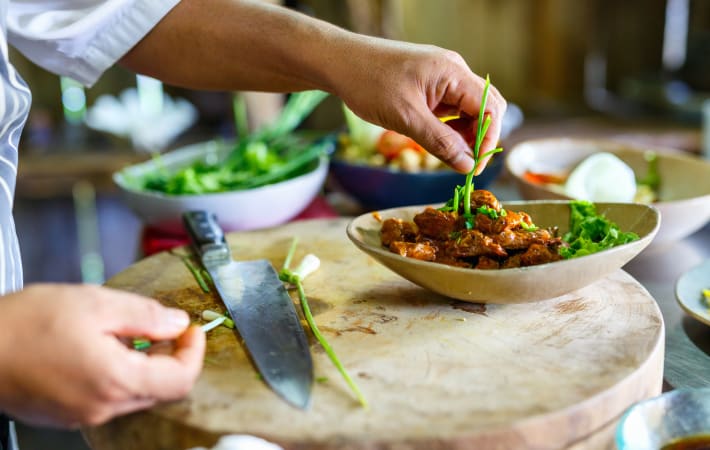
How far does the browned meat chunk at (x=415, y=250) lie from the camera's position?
1.16 metres

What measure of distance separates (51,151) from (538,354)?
15.4 feet

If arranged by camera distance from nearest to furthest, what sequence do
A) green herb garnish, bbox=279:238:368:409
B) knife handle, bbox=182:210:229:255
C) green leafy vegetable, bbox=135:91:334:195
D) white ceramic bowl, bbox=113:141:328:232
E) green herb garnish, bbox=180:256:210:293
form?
1. green herb garnish, bbox=279:238:368:409
2. green herb garnish, bbox=180:256:210:293
3. knife handle, bbox=182:210:229:255
4. white ceramic bowl, bbox=113:141:328:232
5. green leafy vegetable, bbox=135:91:334:195

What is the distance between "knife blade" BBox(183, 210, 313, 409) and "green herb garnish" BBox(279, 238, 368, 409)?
0.06 ft

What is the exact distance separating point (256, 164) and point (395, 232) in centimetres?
89

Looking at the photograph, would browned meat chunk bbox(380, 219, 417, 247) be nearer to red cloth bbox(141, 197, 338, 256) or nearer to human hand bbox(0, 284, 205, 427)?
human hand bbox(0, 284, 205, 427)

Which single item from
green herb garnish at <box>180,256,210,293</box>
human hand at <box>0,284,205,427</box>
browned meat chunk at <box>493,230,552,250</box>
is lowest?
green herb garnish at <box>180,256,210,293</box>

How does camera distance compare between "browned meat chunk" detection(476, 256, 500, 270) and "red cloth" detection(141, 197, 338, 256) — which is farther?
"red cloth" detection(141, 197, 338, 256)

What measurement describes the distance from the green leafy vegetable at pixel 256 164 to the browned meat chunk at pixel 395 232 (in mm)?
703

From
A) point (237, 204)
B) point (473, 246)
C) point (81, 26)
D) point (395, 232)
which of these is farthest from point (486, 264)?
point (81, 26)

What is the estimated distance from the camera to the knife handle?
4.70 ft

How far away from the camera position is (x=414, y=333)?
1098mm

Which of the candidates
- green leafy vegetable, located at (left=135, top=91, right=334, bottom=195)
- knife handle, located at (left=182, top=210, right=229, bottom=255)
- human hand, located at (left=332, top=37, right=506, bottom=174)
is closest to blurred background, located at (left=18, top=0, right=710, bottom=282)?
green leafy vegetable, located at (left=135, top=91, right=334, bottom=195)

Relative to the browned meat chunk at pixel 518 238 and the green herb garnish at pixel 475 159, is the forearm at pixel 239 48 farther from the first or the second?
the browned meat chunk at pixel 518 238

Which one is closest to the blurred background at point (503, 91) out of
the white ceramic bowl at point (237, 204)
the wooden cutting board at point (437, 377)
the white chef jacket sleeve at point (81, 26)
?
the white ceramic bowl at point (237, 204)
